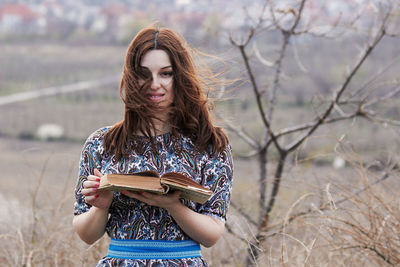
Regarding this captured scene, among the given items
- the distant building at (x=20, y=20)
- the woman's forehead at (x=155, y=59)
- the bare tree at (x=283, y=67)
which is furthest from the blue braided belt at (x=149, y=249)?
the distant building at (x=20, y=20)

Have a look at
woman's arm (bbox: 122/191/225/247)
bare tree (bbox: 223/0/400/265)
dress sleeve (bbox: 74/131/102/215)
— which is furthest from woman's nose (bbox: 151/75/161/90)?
bare tree (bbox: 223/0/400/265)

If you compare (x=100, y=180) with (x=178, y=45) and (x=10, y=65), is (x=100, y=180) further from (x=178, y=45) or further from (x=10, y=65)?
(x=10, y=65)

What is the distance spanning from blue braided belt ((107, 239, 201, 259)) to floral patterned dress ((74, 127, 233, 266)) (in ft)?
0.04

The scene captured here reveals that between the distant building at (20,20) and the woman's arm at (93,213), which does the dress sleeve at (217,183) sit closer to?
the woman's arm at (93,213)

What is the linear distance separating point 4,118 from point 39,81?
360 cm

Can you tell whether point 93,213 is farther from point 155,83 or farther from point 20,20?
point 20,20

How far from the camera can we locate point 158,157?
197cm

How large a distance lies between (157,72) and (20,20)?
25.1m

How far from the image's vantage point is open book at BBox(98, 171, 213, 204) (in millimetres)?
1604

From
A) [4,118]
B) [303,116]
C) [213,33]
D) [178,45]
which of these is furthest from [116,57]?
[178,45]

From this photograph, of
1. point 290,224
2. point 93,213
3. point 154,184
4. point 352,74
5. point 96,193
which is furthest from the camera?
point 352,74

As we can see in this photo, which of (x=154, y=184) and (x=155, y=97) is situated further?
(x=155, y=97)

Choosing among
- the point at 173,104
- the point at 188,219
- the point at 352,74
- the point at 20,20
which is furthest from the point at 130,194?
the point at 20,20

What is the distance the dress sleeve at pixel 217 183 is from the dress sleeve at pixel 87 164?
0.38 meters
